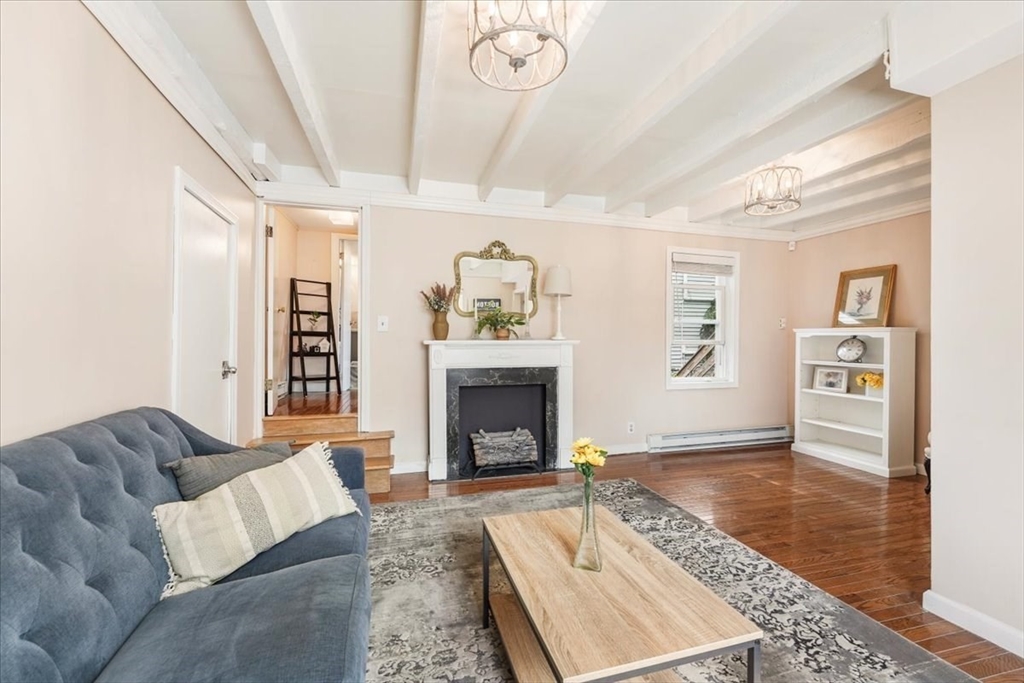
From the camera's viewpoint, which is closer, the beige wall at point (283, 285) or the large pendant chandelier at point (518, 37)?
the large pendant chandelier at point (518, 37)

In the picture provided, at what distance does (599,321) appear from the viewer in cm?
454

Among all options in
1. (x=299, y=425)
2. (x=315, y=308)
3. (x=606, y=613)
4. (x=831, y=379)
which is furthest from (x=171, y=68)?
(x=831, y=379)

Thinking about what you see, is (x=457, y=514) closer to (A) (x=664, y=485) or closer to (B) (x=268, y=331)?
(A) (x=664, y=485)

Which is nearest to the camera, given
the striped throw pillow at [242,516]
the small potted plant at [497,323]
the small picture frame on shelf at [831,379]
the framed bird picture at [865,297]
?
the striped throw pillow at [242,516]

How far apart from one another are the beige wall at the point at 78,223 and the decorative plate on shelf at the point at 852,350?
557cm

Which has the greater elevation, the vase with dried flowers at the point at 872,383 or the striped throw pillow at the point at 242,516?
the vase with dried flowers at the point at 872,383

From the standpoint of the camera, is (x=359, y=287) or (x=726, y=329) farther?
(x=726, y=329)

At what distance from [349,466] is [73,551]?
115 centimetres

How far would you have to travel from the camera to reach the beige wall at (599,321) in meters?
3.98

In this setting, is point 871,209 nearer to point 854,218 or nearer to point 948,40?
point 854,218

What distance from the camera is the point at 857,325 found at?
4465mm

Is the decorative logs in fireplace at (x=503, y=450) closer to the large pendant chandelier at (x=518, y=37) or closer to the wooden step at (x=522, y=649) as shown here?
the wooden step at (x=522, y=649)

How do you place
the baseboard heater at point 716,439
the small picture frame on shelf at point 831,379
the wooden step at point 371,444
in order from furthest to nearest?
1. the baseboard heater at point 716,439
2. the small picture frame on shelf at point 831,379
3. the wooden step at point 371,444

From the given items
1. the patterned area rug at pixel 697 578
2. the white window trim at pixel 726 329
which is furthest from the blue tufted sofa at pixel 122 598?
the white window trim at pixel 726 329
